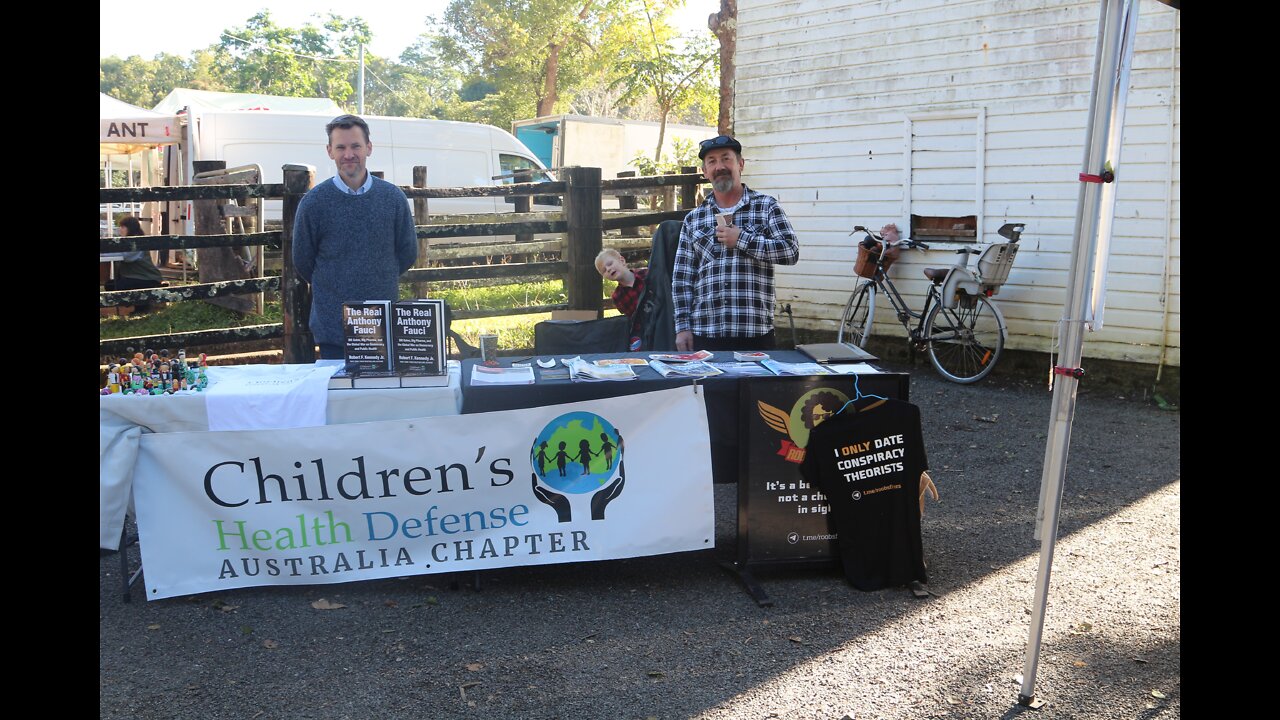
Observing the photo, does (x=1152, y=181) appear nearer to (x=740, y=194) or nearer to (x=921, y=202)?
(x=921, y=202)

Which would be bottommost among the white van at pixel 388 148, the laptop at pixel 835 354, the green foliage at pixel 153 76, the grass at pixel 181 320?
the grass at pixel 181 320

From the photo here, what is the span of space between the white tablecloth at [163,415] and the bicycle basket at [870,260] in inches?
245

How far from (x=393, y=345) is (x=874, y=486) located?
220 cm

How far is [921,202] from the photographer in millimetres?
10438

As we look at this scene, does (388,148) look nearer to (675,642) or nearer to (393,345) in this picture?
(393,345)

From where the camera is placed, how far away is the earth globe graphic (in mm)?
4730

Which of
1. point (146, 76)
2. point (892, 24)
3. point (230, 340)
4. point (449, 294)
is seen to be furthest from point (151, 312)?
point (146, 76)

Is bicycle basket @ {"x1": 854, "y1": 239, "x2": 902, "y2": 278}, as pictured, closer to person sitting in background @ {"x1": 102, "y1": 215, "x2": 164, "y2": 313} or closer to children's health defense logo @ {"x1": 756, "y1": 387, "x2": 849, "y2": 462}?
children's health defense logo @ {"x1": 756, "y1": 387, "x2": 849, "y2": 462}

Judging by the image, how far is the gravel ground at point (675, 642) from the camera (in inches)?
149

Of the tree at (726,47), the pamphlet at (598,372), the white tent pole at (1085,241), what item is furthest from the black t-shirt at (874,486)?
the tree at (726,47)

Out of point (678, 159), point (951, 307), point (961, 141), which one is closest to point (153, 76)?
point (678, 159)

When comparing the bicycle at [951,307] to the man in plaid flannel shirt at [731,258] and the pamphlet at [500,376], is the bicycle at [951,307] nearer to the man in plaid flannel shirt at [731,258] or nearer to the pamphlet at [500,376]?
the man in plaid flannel shirt at [731,258]

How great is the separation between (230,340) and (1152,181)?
7371 millimetres
